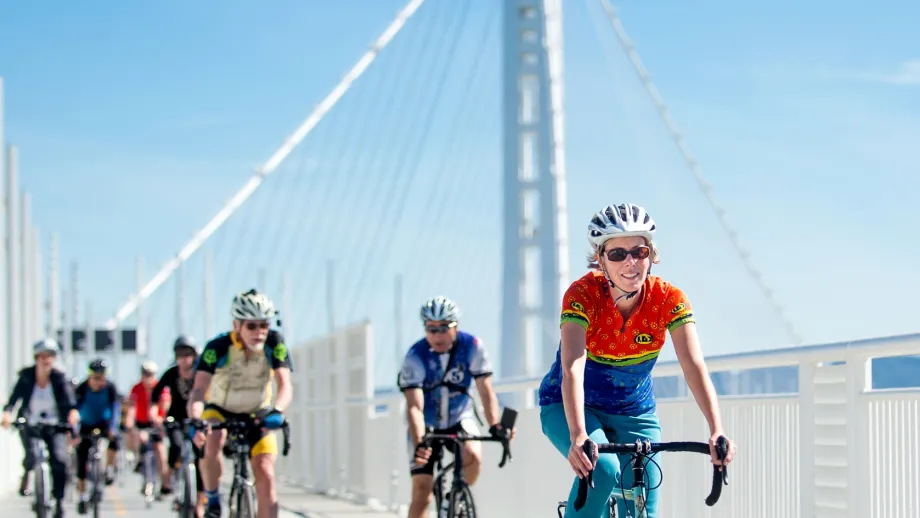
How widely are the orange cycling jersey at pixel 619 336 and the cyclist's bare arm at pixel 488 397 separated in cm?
328

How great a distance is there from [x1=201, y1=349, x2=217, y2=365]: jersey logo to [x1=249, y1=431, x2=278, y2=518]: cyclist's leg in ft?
1.71

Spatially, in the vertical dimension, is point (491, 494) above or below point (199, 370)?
below

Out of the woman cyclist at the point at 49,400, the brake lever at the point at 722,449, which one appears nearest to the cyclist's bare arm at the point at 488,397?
the brake lever at the point at 722,449

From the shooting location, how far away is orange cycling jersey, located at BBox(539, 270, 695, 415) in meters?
4.96

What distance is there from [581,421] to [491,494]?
6.74 m

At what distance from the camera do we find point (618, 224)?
4820mm

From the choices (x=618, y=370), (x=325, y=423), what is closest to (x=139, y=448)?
(x=325, y=423)

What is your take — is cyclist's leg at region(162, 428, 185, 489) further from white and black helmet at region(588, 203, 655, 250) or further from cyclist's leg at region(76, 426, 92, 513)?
white and black helmet at region(588, 203, 655, 250)

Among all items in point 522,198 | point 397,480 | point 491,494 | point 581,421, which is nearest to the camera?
point 581,421

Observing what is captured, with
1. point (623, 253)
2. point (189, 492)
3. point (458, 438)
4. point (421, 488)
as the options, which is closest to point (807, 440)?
point (623, 253)

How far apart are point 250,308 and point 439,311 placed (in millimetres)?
963

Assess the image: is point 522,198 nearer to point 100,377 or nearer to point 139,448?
point 139,448

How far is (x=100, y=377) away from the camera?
1494 centimetres

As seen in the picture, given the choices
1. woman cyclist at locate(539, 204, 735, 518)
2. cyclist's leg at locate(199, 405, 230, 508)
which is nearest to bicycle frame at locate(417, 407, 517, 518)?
cyclist's leg at locate(199, 405, 230, 508)
